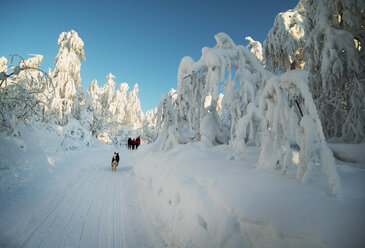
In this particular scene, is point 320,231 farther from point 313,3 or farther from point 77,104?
point 77,104

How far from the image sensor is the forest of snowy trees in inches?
98.4

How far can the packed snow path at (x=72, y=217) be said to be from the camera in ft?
8.57

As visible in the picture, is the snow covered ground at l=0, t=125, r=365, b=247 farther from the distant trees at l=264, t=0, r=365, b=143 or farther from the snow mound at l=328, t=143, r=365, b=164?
the distant trees at l=264, t=0, r=365, b=143

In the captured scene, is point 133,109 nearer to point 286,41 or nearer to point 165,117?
point 165,117

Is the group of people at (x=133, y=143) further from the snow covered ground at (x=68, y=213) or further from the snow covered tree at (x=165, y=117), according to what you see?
the snow covered ground at (x=68, y=213)

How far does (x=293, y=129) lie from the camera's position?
244cm

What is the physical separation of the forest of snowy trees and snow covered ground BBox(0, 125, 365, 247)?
404 millimetres

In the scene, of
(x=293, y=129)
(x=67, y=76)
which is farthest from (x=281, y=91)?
(x=67, y=76)

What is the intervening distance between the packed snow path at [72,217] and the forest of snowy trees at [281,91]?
1988 millimetres

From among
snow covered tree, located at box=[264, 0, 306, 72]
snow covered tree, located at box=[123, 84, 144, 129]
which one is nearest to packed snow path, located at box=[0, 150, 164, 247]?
snow covered tree, located at box=[264, 0, 306, 72]

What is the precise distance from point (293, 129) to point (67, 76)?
21.3 meters

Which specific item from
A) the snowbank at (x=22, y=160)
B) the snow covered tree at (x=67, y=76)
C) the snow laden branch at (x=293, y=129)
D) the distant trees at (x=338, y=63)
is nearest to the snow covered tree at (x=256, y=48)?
the distant trees at (x=338, y=63)

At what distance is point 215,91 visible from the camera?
4781 millimetres

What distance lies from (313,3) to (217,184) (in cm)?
697
